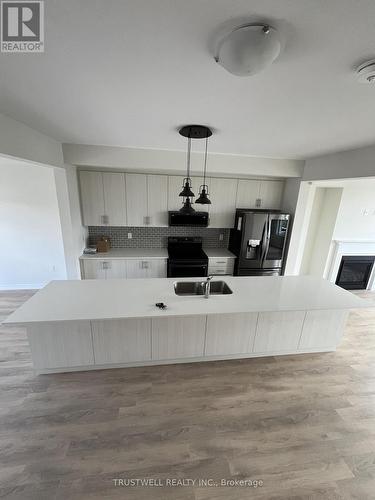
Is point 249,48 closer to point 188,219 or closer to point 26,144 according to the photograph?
point 26,144

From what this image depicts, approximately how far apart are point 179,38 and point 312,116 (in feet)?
4.20

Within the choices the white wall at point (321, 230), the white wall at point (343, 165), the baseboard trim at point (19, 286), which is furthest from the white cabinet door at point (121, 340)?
the white wall at point (321, 230)

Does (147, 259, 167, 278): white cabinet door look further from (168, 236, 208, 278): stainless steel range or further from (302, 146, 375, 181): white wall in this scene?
(302, 146, 375, 181): white wall

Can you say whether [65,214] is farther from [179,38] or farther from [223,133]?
[179,38]

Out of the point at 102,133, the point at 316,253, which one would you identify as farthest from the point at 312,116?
the point at 316,253

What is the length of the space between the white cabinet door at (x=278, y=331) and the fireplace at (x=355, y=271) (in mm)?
2901

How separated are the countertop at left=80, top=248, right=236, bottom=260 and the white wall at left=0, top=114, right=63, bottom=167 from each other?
156 cm

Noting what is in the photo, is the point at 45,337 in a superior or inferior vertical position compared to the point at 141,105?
inferior

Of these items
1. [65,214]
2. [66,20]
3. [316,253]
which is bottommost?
[316,253]

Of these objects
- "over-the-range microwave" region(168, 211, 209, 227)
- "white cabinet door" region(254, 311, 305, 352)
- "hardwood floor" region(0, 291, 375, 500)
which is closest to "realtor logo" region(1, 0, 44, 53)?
"hardwood floor" region(0, 291, 375, 500)

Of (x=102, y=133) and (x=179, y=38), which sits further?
(x=102, y=133)

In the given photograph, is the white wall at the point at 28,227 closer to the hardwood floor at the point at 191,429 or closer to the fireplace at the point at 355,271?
the hardwood floor at the point at 191,429

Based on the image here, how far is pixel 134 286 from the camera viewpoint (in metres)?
2.41

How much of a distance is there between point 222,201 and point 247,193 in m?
0.51
